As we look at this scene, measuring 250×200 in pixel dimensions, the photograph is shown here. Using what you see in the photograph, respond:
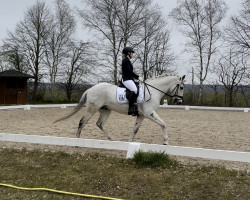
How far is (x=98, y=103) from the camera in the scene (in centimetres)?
752

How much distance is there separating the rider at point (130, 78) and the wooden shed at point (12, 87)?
1807 centimetres

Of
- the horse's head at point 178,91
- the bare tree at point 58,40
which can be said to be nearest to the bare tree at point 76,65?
the bare tree at point 58,40

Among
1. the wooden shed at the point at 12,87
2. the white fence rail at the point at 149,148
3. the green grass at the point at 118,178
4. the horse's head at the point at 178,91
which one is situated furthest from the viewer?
the wooden shed at the point at 12,87

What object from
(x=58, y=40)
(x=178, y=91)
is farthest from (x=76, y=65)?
(x=178, y=91)

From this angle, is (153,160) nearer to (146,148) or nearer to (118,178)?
(146,148)

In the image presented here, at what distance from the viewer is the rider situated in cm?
706

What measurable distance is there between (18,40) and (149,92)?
2564cm

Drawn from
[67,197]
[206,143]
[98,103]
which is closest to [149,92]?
[98,103]

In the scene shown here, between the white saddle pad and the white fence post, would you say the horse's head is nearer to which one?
the white saddle pad

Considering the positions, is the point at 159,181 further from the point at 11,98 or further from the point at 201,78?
the point at 201,78

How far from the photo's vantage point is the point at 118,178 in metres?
4.87

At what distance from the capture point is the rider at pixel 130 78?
706cm

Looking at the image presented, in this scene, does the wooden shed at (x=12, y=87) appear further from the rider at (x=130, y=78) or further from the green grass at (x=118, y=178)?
the green grass at (x=118, y=178)

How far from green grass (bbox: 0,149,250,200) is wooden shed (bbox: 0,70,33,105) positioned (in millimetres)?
18873
